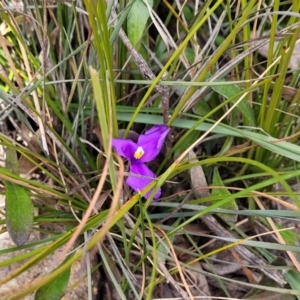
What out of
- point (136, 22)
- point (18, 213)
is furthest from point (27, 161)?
point (136, 22)

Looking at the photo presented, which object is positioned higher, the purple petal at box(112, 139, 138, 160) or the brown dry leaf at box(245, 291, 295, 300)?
the purple petal at box(112, 139, 138, 160)

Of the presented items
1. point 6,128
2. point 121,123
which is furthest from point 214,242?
point 6,128

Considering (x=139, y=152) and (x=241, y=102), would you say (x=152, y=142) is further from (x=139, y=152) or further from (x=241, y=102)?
(x=241, y=102)

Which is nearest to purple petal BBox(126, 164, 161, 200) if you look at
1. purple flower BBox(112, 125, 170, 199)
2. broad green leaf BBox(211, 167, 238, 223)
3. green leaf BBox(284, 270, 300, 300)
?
purple flower BBox(112, 125, 170, 199)

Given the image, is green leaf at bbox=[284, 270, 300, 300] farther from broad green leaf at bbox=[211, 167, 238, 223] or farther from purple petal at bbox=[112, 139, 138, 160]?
purple petal at bbox=[112, 139, 138, 160]

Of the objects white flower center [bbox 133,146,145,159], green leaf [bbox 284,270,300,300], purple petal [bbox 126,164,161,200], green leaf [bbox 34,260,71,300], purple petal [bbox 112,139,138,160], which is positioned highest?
purple petal [bbox 112,139,138,160]

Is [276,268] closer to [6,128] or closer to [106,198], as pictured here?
[106,198]

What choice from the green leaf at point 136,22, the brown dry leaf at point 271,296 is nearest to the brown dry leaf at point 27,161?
the green leaf at point 136,22

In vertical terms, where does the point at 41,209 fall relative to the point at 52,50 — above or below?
below
